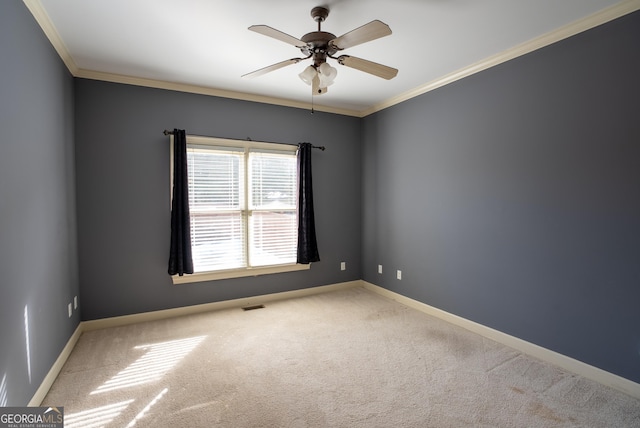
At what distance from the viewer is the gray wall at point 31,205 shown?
5.79 ft

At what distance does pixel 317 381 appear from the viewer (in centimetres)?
240

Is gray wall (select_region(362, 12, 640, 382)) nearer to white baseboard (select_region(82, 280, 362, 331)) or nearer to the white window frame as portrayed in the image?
white baseboard (select_region(82, 280, 362, 331))

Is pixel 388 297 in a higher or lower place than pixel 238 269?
lower

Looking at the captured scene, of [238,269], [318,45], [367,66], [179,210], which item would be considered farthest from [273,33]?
[238,269]

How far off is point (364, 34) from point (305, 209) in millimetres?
2639

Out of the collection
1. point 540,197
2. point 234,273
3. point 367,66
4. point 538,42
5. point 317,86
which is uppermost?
A: point 538,42

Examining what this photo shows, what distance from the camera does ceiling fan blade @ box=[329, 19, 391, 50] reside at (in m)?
1.86

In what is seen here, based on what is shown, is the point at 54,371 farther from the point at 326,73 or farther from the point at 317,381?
the point at 326,73

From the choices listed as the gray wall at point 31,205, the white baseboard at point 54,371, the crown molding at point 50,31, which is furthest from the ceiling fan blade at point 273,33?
the white baseboard at point 54,371

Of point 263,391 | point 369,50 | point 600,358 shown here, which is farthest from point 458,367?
point 369,50

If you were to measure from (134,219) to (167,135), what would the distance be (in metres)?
1.02
